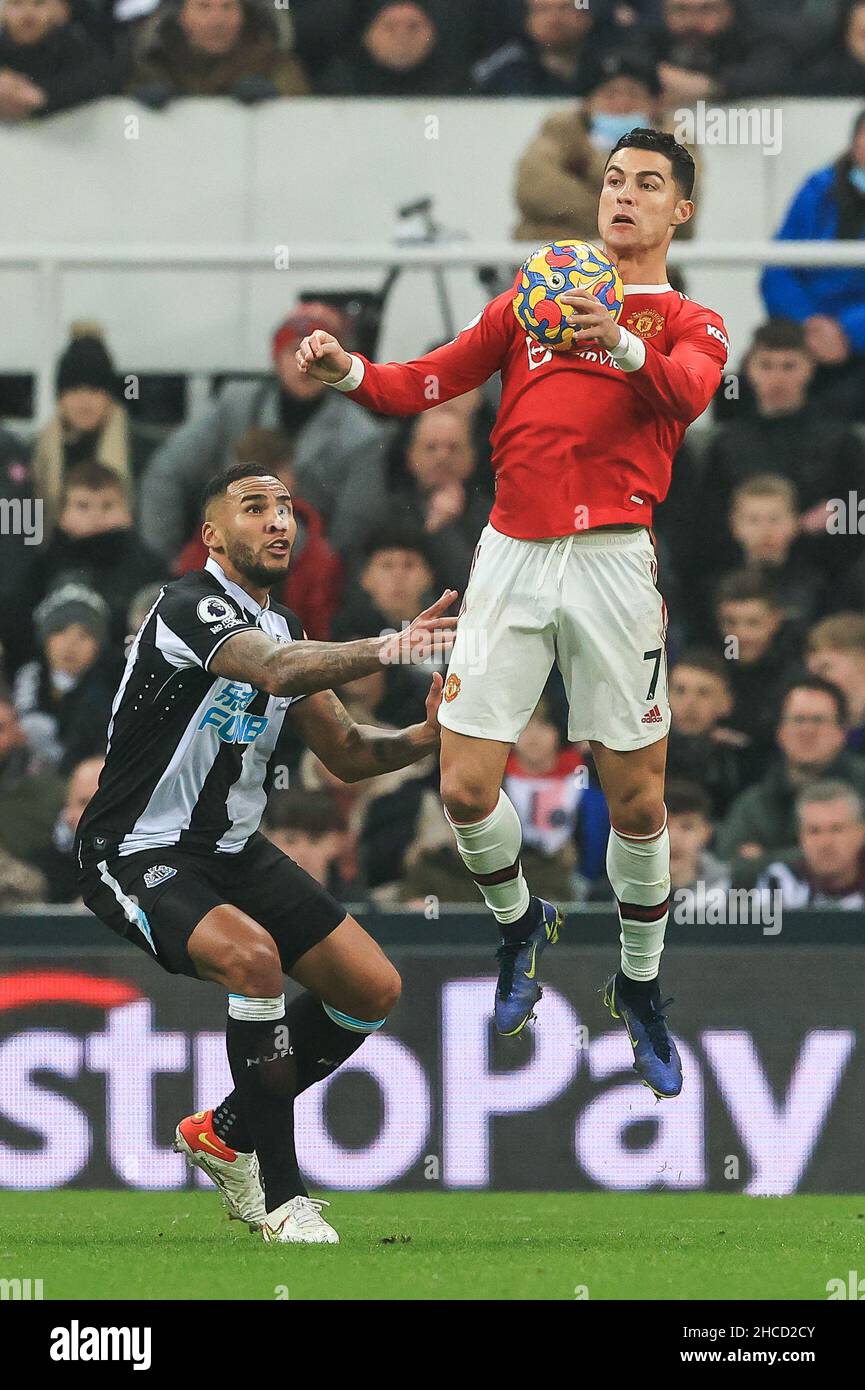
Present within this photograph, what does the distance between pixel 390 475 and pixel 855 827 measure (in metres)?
2.56

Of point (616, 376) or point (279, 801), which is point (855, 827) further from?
Answer: point (616, 376)

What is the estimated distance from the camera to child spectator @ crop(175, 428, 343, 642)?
10305mm

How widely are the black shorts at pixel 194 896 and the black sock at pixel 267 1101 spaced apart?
0.91 feet

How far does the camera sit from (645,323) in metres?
7.20

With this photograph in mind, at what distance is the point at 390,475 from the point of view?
10.5m

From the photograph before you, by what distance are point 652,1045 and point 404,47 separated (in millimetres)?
6090

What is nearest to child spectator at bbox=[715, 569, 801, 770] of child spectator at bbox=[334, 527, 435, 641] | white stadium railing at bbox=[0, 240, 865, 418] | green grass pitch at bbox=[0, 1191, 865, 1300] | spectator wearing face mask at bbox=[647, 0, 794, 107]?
child spectator at bbox=[334, 527, 435, 641]

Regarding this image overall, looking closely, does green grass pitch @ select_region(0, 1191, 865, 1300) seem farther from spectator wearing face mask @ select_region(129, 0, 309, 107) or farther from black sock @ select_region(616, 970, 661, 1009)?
spectator wearing face mask @ select_region(129, 0, 309, 107)

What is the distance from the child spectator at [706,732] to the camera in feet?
33.8

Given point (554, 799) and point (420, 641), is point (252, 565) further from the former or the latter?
point (554, 799)

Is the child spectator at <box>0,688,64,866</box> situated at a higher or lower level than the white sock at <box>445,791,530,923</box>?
higher

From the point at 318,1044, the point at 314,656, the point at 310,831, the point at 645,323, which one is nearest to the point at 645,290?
the point at 645,323
